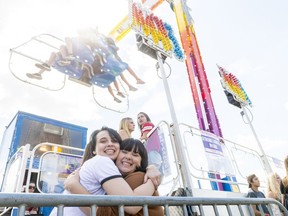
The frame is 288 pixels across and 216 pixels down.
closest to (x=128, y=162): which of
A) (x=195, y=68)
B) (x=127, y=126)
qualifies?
(x=127, y=126)

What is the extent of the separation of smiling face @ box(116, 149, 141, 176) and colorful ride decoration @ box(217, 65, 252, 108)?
7.03 metres

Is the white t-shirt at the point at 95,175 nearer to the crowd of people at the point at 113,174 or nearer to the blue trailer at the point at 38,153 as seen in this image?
the crowd of people at the point at 113,174

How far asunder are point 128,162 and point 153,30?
4285 millimetres

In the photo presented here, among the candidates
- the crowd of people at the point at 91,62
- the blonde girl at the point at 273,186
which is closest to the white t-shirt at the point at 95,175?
the crowd of people at the point at 91,62

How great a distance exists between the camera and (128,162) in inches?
67.4

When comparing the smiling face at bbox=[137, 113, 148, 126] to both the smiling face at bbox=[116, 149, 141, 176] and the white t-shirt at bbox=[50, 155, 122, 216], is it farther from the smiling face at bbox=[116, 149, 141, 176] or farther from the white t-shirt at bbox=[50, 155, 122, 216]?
the white t-shirt at bbox=[50, 155, 122, 216]

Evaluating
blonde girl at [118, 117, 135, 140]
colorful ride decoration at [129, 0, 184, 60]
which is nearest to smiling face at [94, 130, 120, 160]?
blonde girl at [118, 117, 135, 140]

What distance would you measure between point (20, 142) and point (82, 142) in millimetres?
1571

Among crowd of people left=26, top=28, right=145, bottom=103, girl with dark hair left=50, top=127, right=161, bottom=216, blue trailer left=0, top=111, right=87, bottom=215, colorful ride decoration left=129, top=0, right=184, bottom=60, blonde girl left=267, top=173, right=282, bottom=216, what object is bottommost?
girl with dark hair left=50, top=127, right=161, bottom=216

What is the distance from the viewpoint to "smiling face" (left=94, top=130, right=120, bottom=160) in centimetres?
175

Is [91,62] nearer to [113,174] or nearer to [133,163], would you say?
[133,163]

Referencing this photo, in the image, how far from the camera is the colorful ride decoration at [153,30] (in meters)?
5.02

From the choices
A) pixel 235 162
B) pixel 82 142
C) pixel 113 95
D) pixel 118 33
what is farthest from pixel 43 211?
pixel 118 33

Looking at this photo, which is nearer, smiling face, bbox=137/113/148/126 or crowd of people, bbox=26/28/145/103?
crowd of people, bbox=26/28/145/103
